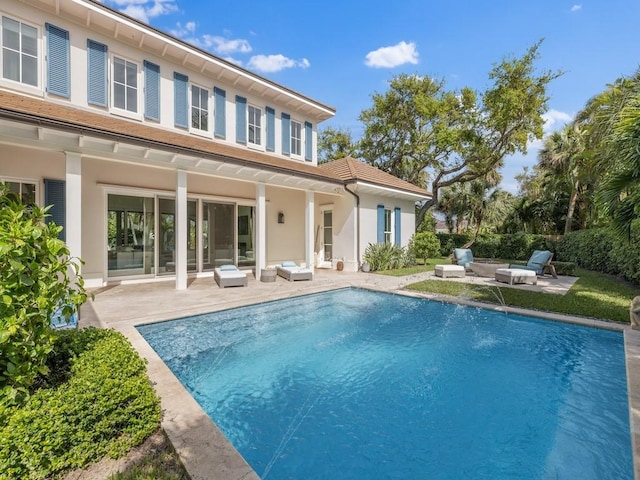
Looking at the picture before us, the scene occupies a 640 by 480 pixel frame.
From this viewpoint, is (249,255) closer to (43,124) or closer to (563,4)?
(43,124)

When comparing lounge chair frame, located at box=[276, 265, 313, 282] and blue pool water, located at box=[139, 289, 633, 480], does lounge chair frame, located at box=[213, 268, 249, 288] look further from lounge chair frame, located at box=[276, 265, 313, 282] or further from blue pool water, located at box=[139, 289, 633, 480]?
blue pool water, located at box=[139, 289, 633, 480]

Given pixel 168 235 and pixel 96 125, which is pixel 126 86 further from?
pixel 168 235

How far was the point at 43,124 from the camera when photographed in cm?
721

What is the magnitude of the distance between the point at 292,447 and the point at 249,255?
1229cm

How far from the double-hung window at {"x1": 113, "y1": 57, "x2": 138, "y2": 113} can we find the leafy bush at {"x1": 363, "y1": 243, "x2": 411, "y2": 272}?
12036 millimetres

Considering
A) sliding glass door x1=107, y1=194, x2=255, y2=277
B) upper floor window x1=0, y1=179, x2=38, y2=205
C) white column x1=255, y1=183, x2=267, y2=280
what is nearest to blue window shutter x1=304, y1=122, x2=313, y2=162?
sliding glass door x1=107, y1=194, x2=255, y2=277

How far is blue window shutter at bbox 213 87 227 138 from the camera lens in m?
13.6

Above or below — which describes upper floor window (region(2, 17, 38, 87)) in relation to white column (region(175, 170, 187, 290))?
above

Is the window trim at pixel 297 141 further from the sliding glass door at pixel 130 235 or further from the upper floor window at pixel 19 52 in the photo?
the upper floor window at pixel 19 52

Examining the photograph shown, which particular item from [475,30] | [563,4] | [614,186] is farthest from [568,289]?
[475,30]

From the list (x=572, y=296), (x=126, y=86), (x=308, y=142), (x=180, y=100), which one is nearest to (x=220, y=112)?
(x=180, y=100)

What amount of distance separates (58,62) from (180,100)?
3800 millimetres

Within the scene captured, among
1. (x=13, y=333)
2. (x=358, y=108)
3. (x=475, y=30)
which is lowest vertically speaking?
(x=13, y=333)

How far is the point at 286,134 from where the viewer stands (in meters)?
16.3
